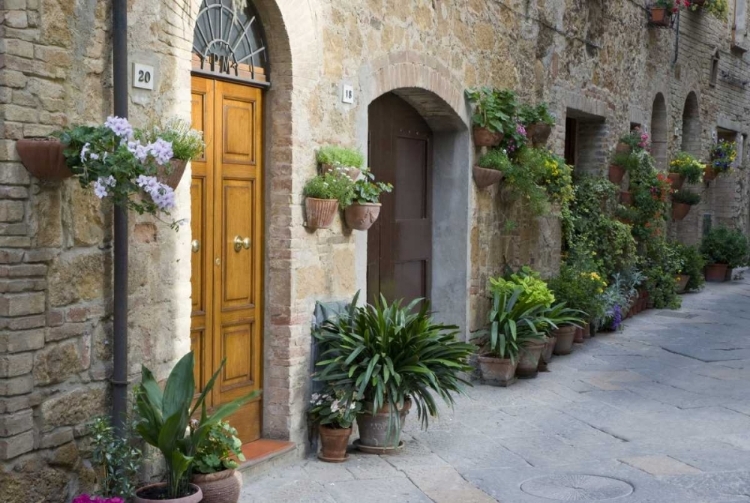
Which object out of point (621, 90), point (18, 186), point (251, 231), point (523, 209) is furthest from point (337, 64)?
point (621, 90)

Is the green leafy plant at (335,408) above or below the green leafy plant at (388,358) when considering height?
below

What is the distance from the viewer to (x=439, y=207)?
8.41 meters

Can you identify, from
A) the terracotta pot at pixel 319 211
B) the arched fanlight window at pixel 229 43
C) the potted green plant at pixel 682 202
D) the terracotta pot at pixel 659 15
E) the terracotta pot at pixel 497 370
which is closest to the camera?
the arched fanlight window at pixel 229 43

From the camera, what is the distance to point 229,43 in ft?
18.0

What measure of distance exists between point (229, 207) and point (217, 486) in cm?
167

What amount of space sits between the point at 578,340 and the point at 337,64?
480 cm

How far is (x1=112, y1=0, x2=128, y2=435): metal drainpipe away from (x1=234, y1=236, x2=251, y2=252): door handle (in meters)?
1.29

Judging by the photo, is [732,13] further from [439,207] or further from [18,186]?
[18,186]

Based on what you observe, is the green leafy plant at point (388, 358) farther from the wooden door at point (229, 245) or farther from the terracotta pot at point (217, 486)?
the terracotta pot at point (217, 486)

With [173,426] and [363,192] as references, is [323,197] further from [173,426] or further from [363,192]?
[173,426]

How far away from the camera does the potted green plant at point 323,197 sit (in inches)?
232

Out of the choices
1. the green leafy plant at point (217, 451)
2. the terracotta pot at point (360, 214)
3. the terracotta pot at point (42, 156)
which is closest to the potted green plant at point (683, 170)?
the terracotta pot at point (360, 214)

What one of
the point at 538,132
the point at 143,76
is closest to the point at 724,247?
the point at 538,132

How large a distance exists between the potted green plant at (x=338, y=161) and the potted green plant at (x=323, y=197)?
0.05 metres
